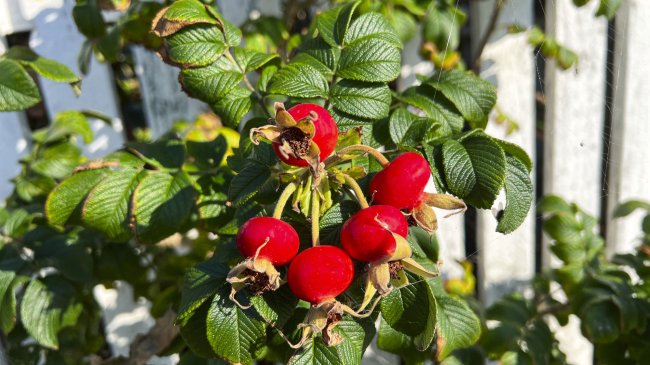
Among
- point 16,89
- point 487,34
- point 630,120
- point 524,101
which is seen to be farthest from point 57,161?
point 630,120

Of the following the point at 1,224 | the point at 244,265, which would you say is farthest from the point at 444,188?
the point at 1,224

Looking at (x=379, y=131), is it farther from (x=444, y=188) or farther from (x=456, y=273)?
(x=456, y=273)

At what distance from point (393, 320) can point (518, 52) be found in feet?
3.87

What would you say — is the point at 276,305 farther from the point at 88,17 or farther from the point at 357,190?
the point at 88,17

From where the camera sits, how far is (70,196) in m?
1.02

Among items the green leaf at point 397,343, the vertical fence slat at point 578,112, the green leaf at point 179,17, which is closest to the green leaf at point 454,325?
the green leaf at point 397,343

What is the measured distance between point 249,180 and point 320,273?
0.68 feet

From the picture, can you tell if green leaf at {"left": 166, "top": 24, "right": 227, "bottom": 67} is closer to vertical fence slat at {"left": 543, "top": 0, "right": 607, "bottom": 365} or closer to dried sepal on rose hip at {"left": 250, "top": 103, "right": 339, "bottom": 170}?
dried sepal on rose hip at {"left": 250, "top": 103, "right": 339, "bottom": 170}

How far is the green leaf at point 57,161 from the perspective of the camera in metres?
1.36

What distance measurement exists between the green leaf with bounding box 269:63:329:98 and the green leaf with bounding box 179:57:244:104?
63mm

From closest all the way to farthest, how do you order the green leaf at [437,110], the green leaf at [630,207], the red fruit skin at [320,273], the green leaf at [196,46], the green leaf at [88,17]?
the red fruit skin at [320,273] < the green leaf at [196,46] < the green leaf at [437,110] < the green leaf at [88,17] < the green leaf at [630,207]

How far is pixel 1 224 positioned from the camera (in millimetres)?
1264

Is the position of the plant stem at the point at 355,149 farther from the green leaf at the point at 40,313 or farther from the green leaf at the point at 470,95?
the green leaf at the point at 40,313

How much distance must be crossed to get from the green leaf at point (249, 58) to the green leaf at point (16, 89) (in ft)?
1.12
